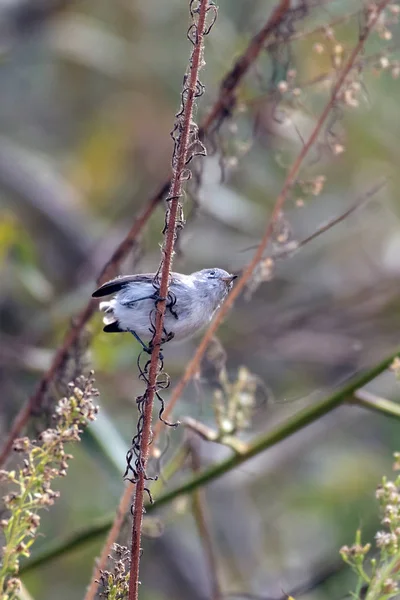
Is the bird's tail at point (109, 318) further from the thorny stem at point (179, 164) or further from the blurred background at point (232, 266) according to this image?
the thorny stem at point (179, 164)

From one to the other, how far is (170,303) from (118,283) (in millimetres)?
183

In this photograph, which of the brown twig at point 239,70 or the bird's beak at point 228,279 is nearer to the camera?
the brown twig at point 239,70

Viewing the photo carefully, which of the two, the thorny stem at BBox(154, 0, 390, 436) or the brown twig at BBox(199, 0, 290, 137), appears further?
the brown twig at BBox(199, 0, 290, 137)

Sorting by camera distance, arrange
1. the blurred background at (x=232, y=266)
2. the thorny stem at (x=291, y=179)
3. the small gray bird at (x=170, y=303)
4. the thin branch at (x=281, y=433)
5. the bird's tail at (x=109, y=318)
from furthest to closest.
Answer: the blurred background at (x=232, y=266) < the bird's tail at (x=109, y=318) < the small gray bird at (x=170, y=303) < the thin branch at (x=281, y=433) < the thorny stem at (x=291, y=179)

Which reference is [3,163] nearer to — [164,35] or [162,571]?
[164,35]

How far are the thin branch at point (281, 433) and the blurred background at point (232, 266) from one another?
6.00ft

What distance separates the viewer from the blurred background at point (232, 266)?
18.1 feet

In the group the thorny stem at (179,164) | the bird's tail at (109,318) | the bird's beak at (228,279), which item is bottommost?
the thorny stem at (179,164)

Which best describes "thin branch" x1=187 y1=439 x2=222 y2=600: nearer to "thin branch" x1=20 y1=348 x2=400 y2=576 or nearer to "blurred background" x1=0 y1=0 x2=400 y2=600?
"thin branch" x1=20 y1=348 x2=400 y2=576

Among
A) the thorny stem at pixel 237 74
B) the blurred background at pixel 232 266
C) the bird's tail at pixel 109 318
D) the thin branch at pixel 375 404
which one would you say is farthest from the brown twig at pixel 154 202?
the blurred background at pixel 232 266

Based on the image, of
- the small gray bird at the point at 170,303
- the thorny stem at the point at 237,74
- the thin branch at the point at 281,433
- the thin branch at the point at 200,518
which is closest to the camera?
the thin branch at the point at 281,433

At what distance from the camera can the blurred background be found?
552 cm

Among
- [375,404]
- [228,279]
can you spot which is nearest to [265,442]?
[375,404]

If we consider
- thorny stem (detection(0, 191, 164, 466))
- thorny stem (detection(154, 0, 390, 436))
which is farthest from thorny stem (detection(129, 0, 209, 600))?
thorny stem (detection(0, 191, 164, 466))
